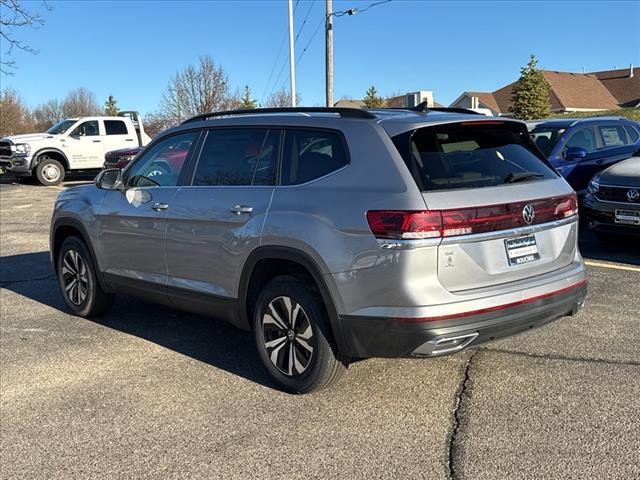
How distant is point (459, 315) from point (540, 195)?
38.5 inches

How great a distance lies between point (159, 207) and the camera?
15.6 feet

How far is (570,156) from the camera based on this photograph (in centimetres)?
897

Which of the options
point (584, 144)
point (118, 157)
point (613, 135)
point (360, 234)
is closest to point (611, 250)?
point (584, 144)

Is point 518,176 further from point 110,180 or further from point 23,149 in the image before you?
point 23,149

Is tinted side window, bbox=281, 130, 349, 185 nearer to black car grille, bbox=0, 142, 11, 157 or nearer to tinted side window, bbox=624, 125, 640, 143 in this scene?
tinted side window, bbox=624, 125, 640, 143

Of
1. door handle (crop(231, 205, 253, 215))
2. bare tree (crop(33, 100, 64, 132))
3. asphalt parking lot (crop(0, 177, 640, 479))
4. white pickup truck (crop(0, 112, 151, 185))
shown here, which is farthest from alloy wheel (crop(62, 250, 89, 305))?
bare tree (crop(33, 100, 64, 132))

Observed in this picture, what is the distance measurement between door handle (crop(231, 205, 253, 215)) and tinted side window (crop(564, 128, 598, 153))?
7.04 m

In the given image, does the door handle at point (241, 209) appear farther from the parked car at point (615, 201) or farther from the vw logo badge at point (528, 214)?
the parked car at point (615, 201)

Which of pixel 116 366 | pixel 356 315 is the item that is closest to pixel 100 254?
pixel 116 366

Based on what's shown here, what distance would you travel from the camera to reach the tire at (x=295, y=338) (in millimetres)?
3785

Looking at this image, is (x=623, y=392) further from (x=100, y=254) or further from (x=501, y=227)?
(x=100, y=254)

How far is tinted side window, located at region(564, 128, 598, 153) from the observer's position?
31.7 ft

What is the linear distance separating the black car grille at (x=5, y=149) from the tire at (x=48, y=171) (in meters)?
1.13

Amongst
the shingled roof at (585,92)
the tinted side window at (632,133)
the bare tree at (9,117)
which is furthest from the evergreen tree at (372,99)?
the tinted side window at (632,133)
